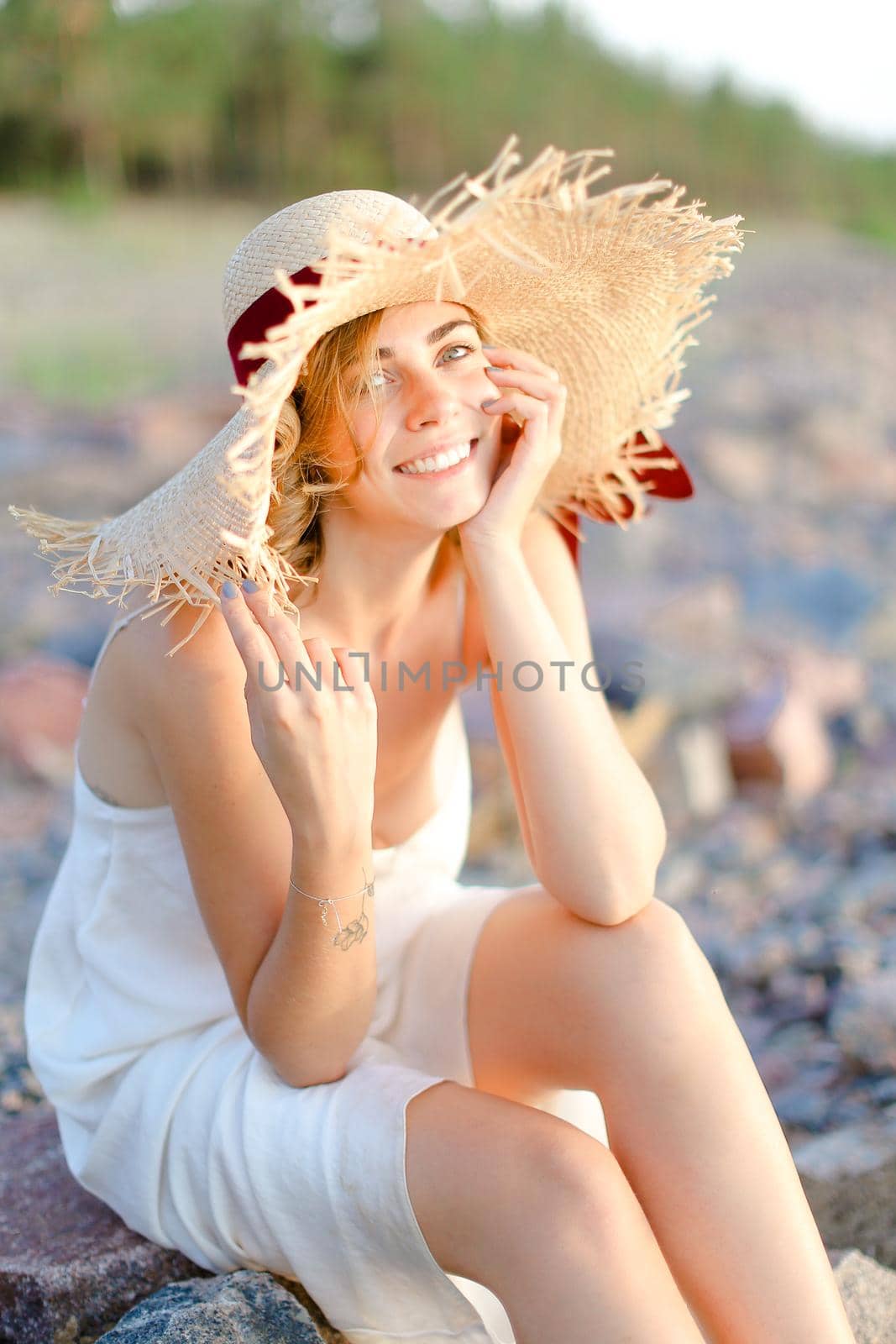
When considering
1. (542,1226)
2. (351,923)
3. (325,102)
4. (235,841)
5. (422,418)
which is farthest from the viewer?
(325,102)

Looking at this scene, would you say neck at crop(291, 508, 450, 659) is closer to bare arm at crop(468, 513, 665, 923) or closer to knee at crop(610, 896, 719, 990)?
bare arm at crop(468, 513, 665, 923)

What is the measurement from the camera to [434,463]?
1925mm

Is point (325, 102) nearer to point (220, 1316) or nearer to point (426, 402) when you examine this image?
point (426, 402)

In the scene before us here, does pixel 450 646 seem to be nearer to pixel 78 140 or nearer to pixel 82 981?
pixel 82 981

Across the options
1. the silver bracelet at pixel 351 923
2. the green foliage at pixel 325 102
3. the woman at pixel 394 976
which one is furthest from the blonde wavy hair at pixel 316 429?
the green foliage at pixel 325 102

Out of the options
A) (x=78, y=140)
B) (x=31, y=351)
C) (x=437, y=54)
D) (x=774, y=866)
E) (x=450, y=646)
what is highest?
(x=437, y=54)

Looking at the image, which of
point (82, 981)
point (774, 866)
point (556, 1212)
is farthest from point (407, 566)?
point (774, 866)

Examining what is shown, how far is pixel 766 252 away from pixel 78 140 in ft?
38.8

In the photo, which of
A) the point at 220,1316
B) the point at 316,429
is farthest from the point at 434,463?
the point at 220,1316

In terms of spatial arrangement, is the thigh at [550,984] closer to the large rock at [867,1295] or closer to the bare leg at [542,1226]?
the bare leg at [542,1226]

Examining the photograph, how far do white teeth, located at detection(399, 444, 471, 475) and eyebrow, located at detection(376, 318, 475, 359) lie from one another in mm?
162

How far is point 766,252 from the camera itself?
870 inches

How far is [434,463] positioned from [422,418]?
81 mm

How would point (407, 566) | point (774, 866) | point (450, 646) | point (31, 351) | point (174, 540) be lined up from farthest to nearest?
point (31, 351)
point (774, 866)
point (450, 646)
point (407, 566)
point (174, 540)
